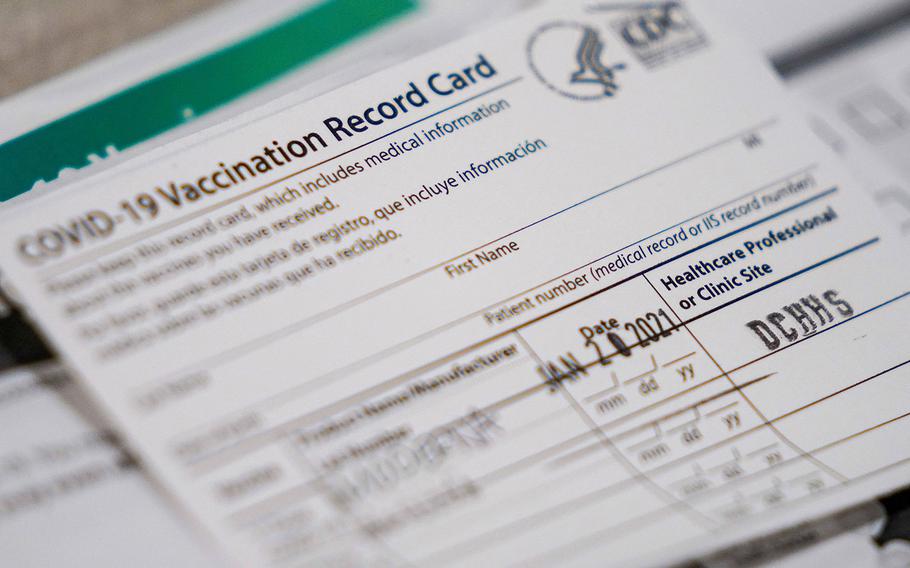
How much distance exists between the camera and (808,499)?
37 centimetres

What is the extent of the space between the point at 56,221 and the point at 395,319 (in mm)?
183

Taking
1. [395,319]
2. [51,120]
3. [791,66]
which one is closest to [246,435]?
[395,319]

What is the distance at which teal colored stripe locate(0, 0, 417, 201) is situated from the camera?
1.33 ft

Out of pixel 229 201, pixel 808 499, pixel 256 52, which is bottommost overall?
pixel 808 499

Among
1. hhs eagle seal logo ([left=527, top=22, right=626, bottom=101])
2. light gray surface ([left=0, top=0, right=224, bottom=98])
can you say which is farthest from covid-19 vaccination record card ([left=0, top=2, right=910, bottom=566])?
light gray surface ([left=0, top=0, right=224, bottom=98])

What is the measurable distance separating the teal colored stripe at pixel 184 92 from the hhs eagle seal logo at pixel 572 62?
5.4 inches

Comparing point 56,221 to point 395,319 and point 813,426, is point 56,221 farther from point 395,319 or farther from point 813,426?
point 813,426

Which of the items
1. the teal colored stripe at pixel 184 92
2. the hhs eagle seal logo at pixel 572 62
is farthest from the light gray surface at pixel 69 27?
the hhs eagle seal logo at pixel 572 62

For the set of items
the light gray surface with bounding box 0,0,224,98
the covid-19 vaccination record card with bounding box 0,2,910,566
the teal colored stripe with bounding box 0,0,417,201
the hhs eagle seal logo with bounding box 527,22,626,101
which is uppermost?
the light gray surface with bounding box 0,0,224,98

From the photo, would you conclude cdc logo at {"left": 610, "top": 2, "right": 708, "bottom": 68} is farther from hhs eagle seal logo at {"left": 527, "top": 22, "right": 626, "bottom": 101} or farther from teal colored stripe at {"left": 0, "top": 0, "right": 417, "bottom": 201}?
teal colored stripe at {"left": 0, "top": 0, "right": 417, "bottom": 201}

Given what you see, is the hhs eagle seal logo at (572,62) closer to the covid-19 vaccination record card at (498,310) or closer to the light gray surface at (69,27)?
the covid-19 vaccination record card at (498,310)

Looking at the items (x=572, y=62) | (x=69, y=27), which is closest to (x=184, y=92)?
(x=69, y=27)

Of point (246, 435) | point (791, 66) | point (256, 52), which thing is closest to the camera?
point (246, 435)

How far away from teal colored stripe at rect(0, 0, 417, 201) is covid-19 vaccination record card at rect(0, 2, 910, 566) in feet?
0.13
